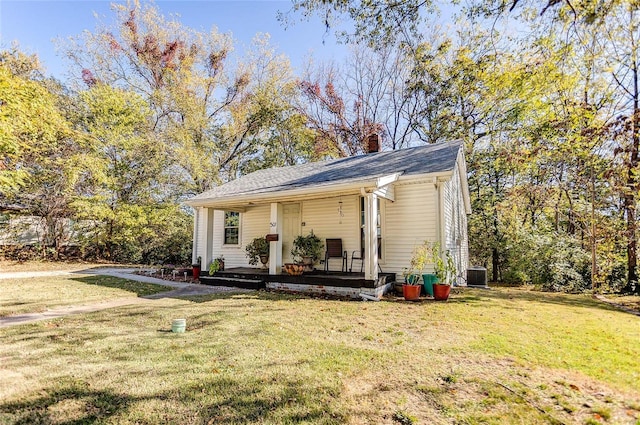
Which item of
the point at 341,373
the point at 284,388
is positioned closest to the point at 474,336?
the point at 341,373

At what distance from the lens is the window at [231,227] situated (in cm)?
1205

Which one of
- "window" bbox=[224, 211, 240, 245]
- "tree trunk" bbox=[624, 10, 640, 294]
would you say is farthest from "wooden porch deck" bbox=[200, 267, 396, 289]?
"tree trunk" bbox=[624, 10, 640, 294]

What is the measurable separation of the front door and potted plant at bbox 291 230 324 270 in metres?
0.66

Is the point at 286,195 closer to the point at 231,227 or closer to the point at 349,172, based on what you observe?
the point at 349,172

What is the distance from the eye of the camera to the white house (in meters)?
8.02

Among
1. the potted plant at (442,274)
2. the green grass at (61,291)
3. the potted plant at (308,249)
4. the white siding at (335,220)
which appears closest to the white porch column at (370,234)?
the potted plant at (442,274)

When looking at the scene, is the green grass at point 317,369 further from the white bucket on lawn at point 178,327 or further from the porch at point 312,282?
the porch at point 312,282

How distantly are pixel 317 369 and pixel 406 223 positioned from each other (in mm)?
6155

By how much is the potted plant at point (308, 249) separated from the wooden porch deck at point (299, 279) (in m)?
0.42

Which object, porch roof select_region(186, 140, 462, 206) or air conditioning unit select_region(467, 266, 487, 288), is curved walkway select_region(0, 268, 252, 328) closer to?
porch roof select_region(186, 140, 462, 206)

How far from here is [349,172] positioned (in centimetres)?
993

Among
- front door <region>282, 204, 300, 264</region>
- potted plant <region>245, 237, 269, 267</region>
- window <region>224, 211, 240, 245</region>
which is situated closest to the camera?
potted plant <region>245, 237, 269, 267</region>

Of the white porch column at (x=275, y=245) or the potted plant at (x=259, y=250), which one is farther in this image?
the potted plant at (x=259, y=250)

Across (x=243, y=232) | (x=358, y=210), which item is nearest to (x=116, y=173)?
(x=243, y=232)
